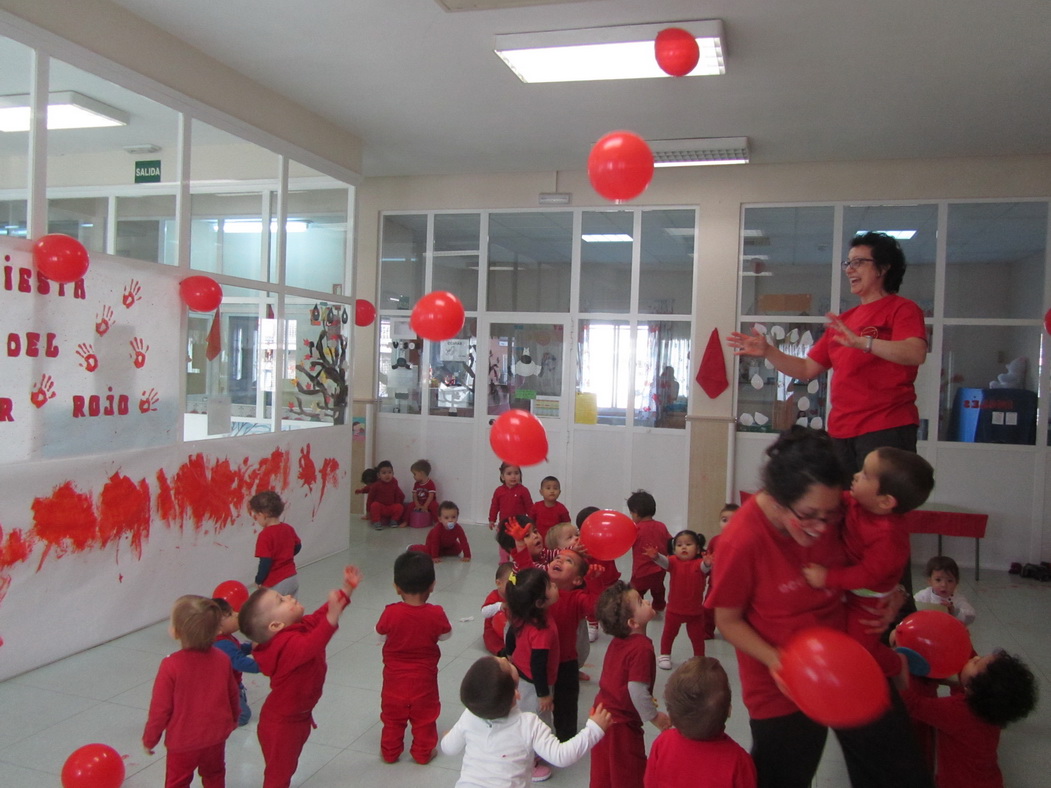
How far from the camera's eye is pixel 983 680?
238 centimetres

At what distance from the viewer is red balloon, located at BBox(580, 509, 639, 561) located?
3314mm

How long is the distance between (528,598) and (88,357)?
278cm

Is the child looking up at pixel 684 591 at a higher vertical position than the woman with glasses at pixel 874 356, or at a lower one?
lower

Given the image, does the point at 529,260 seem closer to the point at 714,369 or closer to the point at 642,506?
the point at 714,369

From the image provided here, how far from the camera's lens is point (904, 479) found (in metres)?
1.72

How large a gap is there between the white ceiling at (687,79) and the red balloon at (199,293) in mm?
1448

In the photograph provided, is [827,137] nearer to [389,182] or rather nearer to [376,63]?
[376,63]

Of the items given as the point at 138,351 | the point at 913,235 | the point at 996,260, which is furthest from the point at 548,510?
the point at 996,260

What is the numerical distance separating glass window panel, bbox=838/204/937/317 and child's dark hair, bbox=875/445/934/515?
17.4ft

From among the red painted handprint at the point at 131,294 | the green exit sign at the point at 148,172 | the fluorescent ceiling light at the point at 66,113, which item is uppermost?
the fluorescent ceiling light at the point at 66,113

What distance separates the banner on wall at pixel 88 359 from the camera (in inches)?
139

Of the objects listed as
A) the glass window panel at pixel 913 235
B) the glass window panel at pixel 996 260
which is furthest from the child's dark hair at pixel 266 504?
the glass window panel at pixel 996 260

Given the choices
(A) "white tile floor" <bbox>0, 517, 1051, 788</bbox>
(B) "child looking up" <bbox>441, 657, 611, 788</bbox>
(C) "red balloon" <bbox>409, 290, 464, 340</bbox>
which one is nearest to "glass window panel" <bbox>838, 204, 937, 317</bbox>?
(A) "white tile floor" <bbox>0, 517, 1051, 788</bbox>

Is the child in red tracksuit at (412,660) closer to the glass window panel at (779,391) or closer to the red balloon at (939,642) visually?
the red balloon at (939,642)
